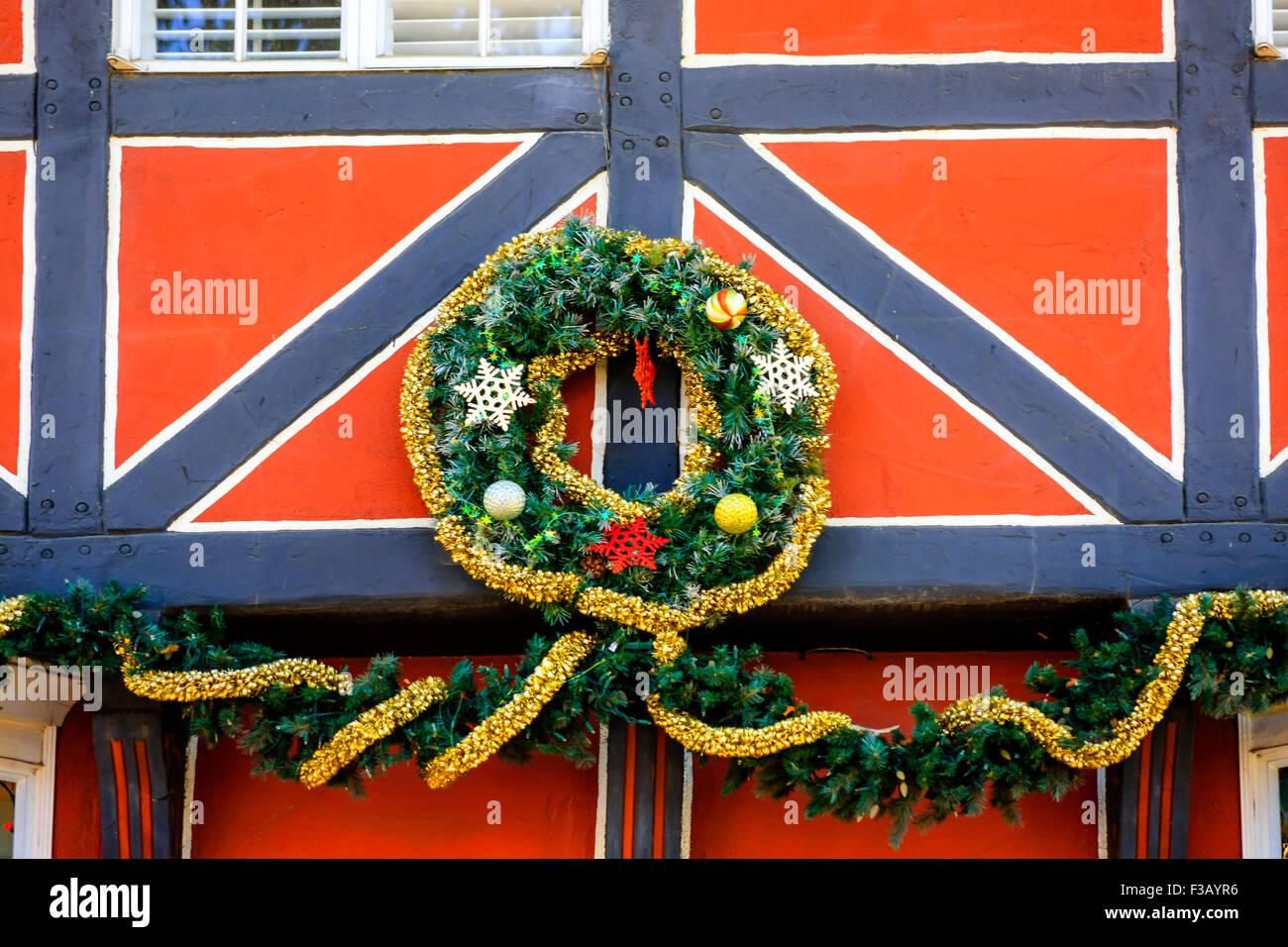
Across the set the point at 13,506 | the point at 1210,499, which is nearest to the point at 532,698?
the point at 13,506

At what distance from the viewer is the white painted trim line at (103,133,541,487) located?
6344 mm

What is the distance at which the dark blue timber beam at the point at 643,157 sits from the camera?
6320mm

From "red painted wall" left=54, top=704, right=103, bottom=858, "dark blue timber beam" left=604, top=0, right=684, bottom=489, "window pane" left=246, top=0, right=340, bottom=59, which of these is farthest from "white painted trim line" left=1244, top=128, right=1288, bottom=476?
"red painted wall" left=54, top=704, right=103, bottom=858

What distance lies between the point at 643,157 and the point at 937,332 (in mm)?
1293

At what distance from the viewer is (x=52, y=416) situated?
20.8ft

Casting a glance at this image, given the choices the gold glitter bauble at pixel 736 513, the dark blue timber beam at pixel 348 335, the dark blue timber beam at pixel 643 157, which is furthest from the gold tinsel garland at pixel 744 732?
the dark blue timber beam at pixel 348 335

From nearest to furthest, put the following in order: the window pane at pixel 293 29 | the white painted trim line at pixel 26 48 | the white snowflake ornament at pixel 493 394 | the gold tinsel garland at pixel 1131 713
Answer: the gold tinsel garland at pixel 1131 713, the white snowflake ornament at pixel 493 394, the white painted trim line at pixel 26 48, the window pane at pixel 293 29

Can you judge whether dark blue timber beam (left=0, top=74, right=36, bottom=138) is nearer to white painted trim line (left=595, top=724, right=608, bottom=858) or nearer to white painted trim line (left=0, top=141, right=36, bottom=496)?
white painted trim line (left=0, top=141, right=36, bottom=496)

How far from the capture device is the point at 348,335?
251 inches

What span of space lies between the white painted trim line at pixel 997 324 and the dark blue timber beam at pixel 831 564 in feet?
1.08

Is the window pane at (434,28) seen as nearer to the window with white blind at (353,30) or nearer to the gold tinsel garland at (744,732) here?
the window with white blind at (353,30)
